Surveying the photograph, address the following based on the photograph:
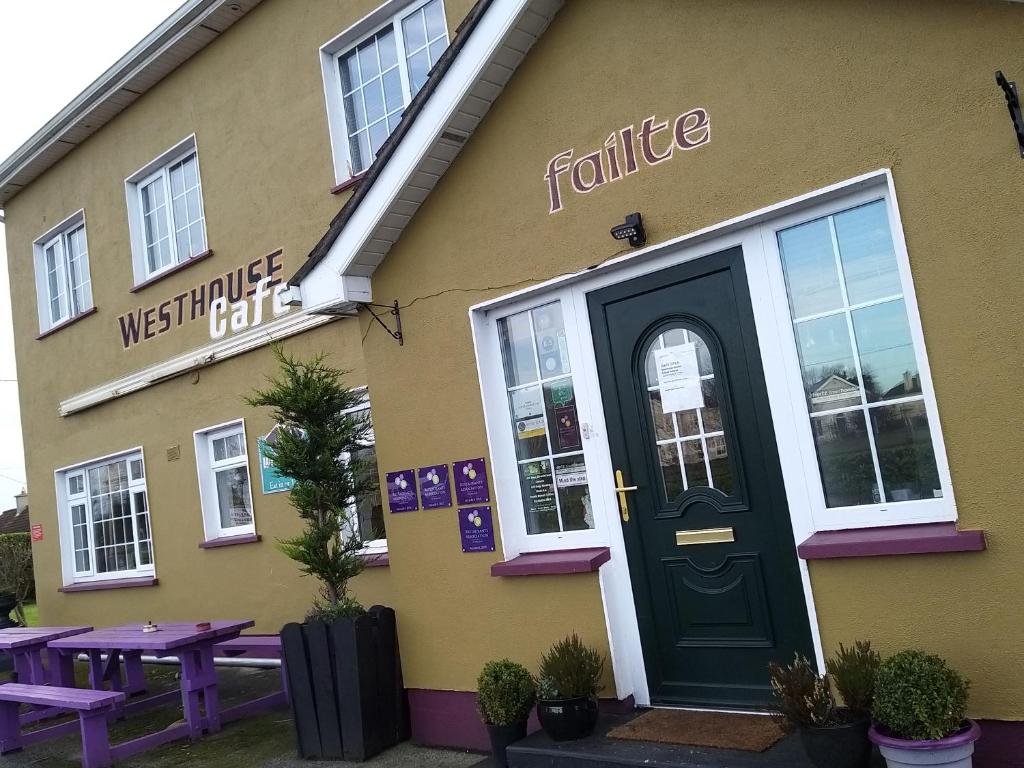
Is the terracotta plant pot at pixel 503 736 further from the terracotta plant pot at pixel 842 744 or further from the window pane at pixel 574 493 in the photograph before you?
the terracotta plant pot at pixel 842 744

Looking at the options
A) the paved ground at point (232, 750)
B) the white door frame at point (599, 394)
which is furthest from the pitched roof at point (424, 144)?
the paved ground at point (232, 750)

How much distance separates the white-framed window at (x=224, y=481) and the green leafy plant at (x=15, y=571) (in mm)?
6464

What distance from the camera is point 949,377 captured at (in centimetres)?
410

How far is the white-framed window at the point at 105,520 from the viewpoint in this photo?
455 inches

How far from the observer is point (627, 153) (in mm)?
5203

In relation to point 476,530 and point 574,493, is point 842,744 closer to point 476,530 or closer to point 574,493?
point 574,493

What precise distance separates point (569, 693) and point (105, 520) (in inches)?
370

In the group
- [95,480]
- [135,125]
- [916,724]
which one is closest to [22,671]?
[95,480]

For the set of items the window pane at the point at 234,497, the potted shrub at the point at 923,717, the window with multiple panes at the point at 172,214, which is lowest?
the potted shrub at the point at 923,717

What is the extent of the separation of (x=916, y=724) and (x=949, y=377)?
152 centimetres

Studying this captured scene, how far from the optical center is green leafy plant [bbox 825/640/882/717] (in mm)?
3908

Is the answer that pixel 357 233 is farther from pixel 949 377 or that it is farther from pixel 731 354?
pixel 949 377

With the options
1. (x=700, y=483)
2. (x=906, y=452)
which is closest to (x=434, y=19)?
(x=700, y=483)

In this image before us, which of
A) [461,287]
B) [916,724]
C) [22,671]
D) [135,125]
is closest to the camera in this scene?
[916,724]
